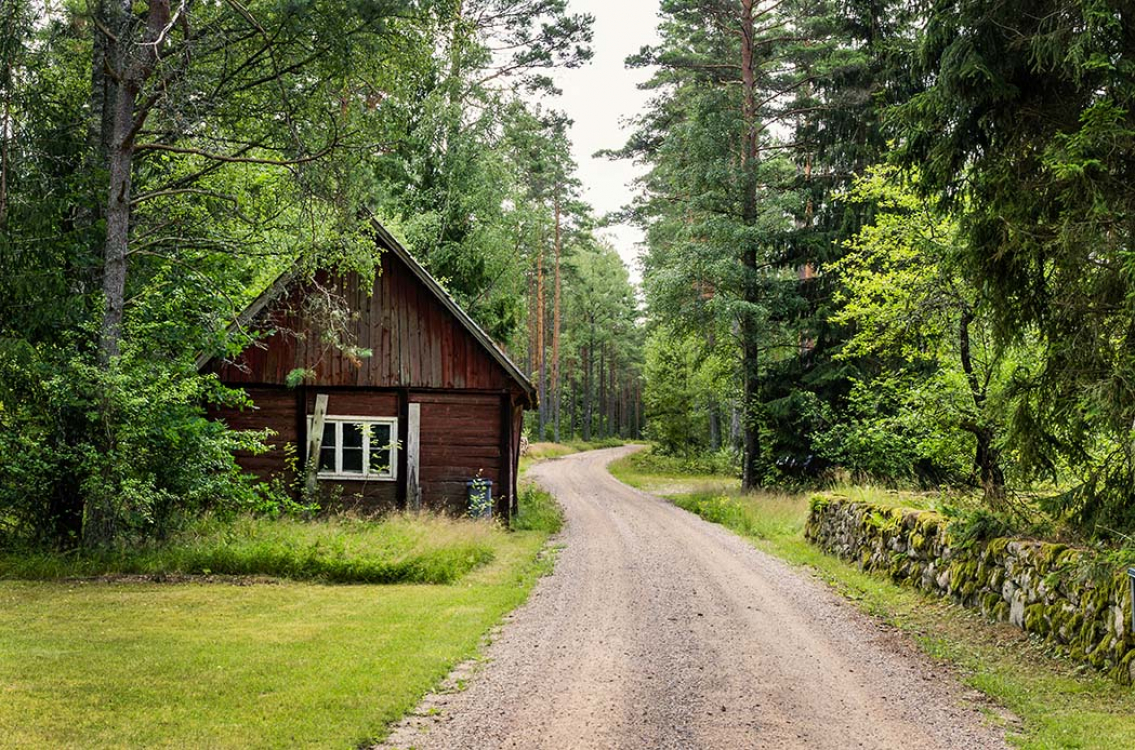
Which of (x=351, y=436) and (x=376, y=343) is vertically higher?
(x=376, y=343)

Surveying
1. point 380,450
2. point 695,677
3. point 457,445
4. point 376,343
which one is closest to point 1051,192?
point 695,677

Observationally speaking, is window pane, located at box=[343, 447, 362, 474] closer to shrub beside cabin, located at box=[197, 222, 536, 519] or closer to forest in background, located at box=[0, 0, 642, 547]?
shrub beside cabin, located at box=[197, 222, 536, 519]

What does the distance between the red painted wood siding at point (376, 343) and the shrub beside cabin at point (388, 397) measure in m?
0.02

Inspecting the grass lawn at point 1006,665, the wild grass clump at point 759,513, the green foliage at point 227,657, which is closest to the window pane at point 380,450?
the green foliage at point 227,657

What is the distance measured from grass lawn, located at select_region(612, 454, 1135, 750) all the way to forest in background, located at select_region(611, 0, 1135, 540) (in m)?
1.41

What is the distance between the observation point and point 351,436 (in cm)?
1830

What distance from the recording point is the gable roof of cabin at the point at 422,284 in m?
16.6

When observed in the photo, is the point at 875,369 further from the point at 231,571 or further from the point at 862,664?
the point at 231,571

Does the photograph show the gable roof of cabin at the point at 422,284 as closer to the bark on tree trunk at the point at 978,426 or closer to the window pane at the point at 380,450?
the window pane at the point at 380,450

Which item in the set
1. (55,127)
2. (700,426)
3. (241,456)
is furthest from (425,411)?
(700,426)

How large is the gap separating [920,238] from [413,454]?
1160 centimetres

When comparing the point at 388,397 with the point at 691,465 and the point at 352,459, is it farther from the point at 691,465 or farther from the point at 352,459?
the point at 691,465

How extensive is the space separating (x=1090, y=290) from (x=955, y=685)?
4239 millimetres

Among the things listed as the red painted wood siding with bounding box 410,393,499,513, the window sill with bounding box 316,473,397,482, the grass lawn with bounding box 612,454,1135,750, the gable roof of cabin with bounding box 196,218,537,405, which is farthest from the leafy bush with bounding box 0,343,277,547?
the grass lawn with bounding box 612,454,1135,750
